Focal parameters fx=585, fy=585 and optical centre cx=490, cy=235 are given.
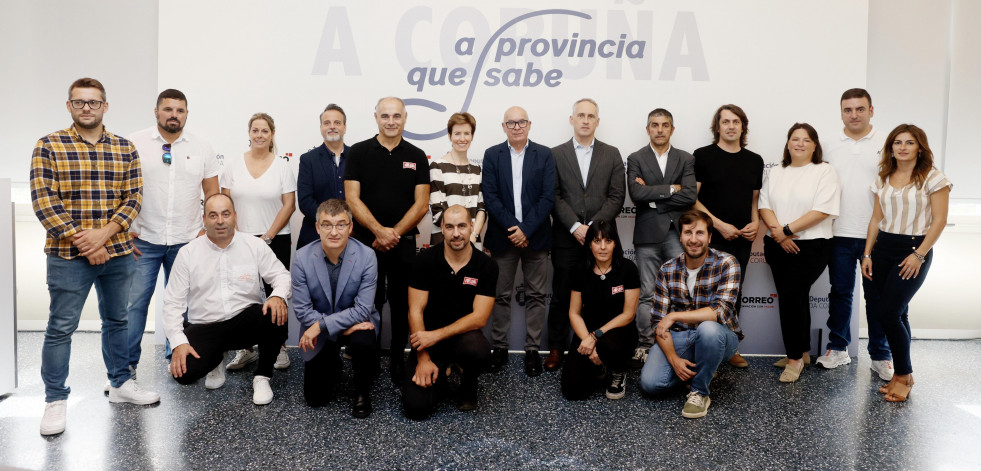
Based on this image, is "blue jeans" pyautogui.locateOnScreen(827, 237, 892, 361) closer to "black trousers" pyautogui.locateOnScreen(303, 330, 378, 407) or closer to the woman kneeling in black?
the woman kneeling in black

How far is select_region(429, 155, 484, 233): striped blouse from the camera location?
3705 millimetres

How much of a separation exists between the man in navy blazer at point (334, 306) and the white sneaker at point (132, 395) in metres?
0.79

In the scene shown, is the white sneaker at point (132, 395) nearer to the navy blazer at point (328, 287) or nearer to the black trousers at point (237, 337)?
the black trousers at point (237, 337)

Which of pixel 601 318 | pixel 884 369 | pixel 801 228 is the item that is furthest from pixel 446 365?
pixel 884 369

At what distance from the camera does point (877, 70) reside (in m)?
4.61

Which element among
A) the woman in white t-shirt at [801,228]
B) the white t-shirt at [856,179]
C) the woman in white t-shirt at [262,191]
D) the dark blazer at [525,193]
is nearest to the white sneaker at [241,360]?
the woman in white t-shirt at [262,191]

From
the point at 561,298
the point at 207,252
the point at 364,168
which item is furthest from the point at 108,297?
the point at 561,298

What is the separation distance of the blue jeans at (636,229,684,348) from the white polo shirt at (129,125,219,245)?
283 cm

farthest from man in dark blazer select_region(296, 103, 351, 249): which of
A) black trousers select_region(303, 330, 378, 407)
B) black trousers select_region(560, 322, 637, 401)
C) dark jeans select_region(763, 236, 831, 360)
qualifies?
dark jeans select_region(763, 236, 831, 360)

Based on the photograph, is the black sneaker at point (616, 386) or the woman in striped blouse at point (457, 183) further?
the woman in striped blouse at point (457, 183)

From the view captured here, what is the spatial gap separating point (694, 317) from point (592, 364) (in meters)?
0.60

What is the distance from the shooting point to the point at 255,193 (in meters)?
3.66

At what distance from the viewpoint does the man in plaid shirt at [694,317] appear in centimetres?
305

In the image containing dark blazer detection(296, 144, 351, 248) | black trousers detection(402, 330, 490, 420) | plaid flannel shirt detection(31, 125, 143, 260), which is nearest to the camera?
plaid flannel shirt detection(31, 125, 143, 260)
